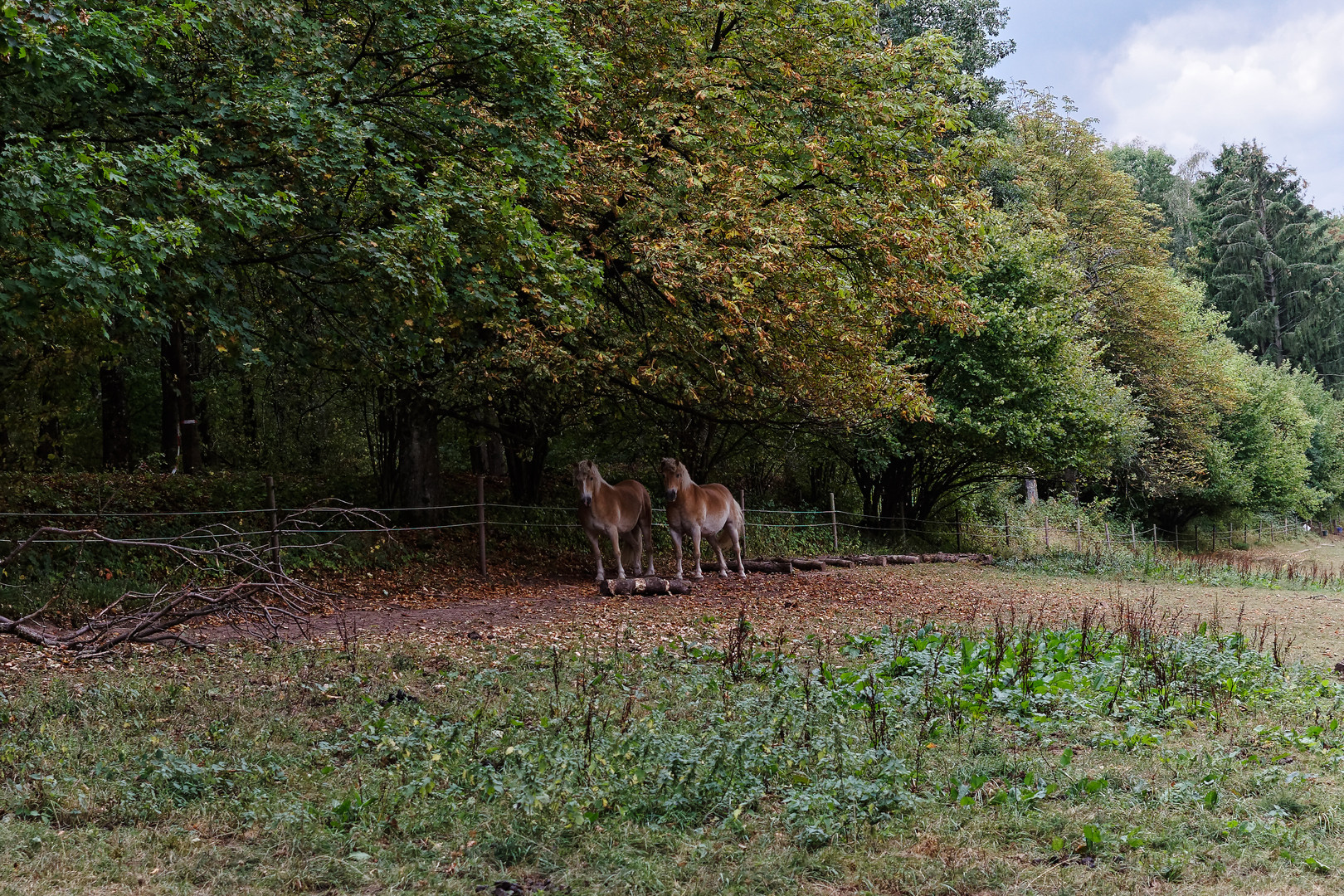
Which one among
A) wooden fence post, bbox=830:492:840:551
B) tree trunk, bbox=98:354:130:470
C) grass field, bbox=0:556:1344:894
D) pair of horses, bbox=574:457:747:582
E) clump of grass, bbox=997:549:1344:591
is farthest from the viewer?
wooden fence post, bbox=830:492:840:551

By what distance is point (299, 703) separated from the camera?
611 centimetres

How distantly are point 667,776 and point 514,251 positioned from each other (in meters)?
6.56

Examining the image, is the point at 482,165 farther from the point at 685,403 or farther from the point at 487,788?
the point at 487,788

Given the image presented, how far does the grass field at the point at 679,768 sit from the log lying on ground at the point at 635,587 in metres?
3.66

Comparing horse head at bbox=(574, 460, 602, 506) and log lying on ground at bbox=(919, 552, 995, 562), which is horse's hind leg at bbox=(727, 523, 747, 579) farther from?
log lying on ground at bbox=(919, 552, 995, 562)

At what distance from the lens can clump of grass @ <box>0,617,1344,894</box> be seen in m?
3.86

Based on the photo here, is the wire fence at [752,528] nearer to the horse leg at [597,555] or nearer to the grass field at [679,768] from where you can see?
the horse leg at [597,555]

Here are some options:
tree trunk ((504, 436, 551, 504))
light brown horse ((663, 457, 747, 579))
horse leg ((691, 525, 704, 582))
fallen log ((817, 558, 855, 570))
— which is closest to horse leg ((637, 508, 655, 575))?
light brown horse ((663, 457, 747, 579))

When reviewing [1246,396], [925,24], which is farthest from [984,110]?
[1246,396]

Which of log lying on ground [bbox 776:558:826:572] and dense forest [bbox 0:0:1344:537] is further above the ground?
dense forest [bbox 0:0:1344:537]

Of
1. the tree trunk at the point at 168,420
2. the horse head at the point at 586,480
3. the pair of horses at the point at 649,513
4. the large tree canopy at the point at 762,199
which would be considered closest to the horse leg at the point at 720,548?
the pair of horses at the point at 649,513

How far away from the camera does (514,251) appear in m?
9.91

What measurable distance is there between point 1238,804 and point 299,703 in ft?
17.0

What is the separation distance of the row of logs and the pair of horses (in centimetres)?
82
